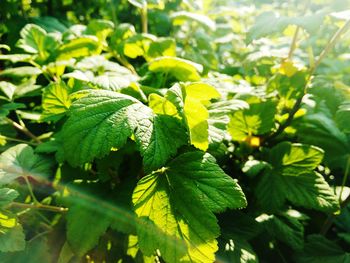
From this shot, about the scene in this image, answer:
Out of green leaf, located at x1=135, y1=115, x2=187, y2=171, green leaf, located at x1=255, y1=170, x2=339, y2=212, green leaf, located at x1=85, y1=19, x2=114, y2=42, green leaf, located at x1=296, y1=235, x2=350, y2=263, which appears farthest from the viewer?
green leaf, located at x1=85, y1=19, x2=114, y2=42

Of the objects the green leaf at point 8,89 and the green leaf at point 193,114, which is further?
the green leaf at point 8,89

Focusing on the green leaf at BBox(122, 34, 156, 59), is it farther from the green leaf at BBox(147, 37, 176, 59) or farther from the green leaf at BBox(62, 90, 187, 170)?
the green leaf at BBox(62, 90, 187, 170)

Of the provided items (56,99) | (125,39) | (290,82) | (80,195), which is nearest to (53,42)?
(125,39)

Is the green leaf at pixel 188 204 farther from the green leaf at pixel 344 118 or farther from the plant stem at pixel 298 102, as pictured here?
the plant stem at pixel 298 102

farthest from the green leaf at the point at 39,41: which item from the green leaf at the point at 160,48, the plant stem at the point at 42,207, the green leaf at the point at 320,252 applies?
the green leaf at the point at 320,252

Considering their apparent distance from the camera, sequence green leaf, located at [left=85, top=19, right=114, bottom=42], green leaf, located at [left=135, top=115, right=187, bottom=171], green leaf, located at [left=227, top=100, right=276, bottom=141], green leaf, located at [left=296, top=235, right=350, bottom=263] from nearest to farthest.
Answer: green leaf, located at [left=135, top=115, right=187, bottom=171] → green leaf, located at [left=296, top=235, right=350, bottom=263] → green leaf, located at [left=227, top=100, right=276, bottom=141] → green leaf, located at [left=85, top=19, right=114, bottom=42]

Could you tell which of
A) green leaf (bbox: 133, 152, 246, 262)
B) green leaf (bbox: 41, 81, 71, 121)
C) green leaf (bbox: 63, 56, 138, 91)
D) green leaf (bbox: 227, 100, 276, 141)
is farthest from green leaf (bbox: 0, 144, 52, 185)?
green leaf (bbox: 227, 100, 276, 141)

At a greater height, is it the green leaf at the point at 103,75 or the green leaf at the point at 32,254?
the green leaf at the point at 103,75
